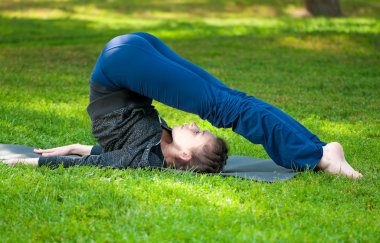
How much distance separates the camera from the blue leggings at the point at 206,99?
5.42 m

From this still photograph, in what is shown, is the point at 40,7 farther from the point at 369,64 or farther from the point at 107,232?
the point at 107,232

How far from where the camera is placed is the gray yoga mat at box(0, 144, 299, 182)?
221 inches

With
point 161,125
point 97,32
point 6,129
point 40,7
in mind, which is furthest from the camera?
point 40,7

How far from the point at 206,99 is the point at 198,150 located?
45 centimetres

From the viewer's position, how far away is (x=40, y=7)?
25.3m

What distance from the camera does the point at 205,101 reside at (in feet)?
17.8

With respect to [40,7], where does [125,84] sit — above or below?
above

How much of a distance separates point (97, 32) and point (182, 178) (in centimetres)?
1383

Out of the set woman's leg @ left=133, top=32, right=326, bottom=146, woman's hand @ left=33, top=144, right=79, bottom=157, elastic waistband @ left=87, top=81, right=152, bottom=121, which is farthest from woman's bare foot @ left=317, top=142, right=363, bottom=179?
woman's hand @ left=33, top=144, right=79, bottom=157

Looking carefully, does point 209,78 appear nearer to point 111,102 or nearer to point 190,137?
point 190,137

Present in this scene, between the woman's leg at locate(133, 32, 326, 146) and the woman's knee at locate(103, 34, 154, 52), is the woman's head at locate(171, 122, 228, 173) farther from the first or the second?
the woman's knee at locate(103, 34, 154, 52)

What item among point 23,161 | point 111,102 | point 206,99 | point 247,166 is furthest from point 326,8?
point 23,161

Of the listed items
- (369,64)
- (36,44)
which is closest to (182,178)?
(369,64)

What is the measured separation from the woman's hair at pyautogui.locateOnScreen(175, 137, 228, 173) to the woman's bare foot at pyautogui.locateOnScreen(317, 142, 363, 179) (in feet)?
2.60
